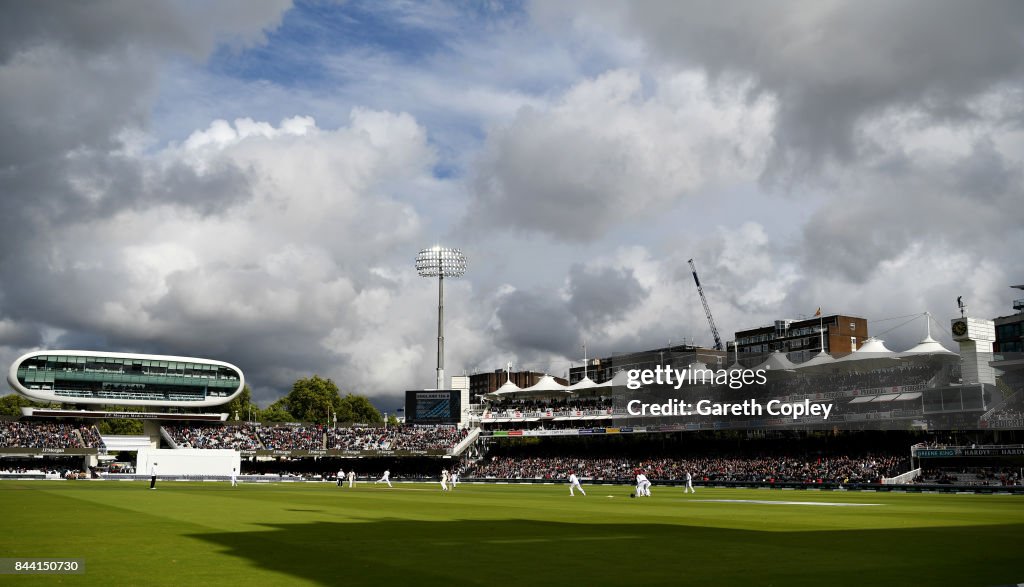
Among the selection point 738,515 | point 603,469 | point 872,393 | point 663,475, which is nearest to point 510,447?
point 603,469

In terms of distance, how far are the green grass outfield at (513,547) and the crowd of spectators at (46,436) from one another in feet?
261

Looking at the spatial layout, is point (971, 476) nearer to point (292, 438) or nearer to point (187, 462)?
point (187, 462)

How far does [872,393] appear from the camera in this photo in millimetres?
87938

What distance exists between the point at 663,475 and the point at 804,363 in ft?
73.7

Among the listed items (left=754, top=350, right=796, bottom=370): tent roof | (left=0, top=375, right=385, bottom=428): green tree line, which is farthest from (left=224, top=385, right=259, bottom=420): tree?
(left=754, top=350, right=796, bottom=370): tent roof

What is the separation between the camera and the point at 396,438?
4801 inches

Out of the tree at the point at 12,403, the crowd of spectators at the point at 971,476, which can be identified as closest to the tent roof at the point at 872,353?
the crowd of spectators at the point at 971,476

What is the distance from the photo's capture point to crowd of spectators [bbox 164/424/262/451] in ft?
365

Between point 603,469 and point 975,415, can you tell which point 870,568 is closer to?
point 975,415

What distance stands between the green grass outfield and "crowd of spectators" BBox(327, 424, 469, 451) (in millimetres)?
87406

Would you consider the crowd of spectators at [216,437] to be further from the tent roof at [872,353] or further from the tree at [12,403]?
the tent roof at [872,353]

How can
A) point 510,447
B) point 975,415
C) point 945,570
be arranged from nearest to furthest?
point 945,570, point 975,415, point 510,447

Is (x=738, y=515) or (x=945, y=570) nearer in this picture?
(x=945, y=570)

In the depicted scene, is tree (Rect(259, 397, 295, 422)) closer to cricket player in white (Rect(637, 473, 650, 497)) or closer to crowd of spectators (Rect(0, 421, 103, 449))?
crowd of spectators (Rect(0, 421, 103, 449))
